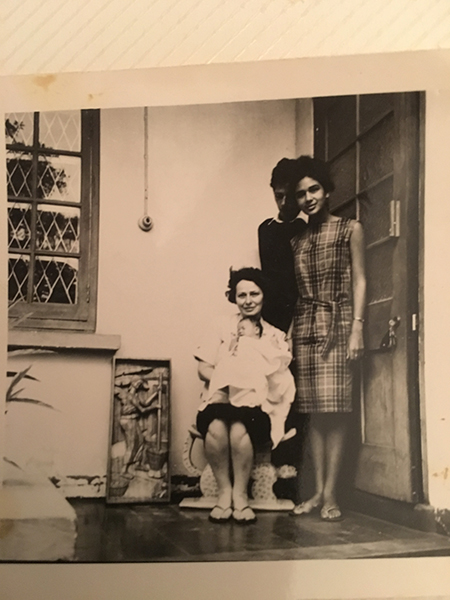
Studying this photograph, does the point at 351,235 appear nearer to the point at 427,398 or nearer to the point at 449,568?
the point at 427,398

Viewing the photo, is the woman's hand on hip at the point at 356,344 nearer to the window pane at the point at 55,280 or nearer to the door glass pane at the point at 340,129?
the door glass pane at the point at 340,129

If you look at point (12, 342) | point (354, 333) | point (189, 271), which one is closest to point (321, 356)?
point (354, 333)

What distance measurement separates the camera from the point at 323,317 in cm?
56

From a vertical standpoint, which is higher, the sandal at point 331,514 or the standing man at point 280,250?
the standing man at point 280,250

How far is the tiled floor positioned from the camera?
533 mm

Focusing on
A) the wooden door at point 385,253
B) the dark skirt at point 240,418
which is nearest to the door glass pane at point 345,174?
the wooden door at point 385,253

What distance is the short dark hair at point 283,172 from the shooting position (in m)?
0.57

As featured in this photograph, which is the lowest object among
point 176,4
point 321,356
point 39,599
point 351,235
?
point 39,599

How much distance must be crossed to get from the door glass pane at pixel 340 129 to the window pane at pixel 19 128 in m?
0.32

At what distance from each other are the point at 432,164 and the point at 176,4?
1.05ft

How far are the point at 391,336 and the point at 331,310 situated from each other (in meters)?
0.07

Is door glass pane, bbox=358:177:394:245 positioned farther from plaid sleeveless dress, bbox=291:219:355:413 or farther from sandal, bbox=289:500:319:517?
sandal, bbox=289:500:319:517

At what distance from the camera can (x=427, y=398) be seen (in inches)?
21.7

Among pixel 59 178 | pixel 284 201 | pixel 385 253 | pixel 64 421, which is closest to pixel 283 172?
pixel 284 201
